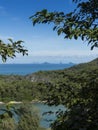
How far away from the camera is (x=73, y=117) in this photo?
3.65 meters

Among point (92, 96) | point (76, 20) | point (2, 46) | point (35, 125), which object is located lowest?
point (35, 125)

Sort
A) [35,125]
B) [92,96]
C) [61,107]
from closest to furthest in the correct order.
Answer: [92,96], [61,107], [35,125]

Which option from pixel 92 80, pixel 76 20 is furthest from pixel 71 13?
pixel 92 80

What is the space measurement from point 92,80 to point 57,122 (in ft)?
1.93

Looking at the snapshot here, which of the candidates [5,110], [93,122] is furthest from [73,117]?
[5,110]

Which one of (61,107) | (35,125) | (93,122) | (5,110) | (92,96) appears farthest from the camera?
(35,125)

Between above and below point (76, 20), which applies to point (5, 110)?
below

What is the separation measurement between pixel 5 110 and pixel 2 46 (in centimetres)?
55

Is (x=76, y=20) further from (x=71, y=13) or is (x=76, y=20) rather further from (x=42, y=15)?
(x=42, y=15)

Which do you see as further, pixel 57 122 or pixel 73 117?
pixel 57 122

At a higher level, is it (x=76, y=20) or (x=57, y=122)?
(x=76, y=20)

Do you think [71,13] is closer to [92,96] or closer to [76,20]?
[76,20]

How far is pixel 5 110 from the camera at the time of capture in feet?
10.4

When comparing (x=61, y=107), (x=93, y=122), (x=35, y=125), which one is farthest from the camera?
(x=35, y=125)
